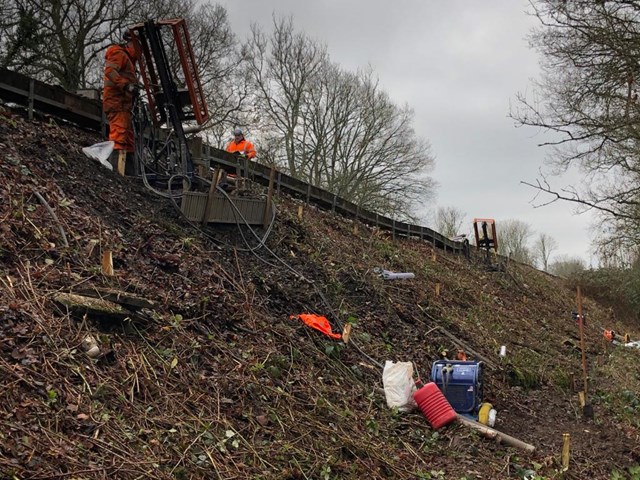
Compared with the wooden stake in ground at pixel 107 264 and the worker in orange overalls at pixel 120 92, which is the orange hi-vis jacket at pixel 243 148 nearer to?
the worker in orange overalls at pixel 120 92

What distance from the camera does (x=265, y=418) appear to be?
17.5 ft

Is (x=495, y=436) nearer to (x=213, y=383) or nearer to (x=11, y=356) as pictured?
(x=213, y=383)

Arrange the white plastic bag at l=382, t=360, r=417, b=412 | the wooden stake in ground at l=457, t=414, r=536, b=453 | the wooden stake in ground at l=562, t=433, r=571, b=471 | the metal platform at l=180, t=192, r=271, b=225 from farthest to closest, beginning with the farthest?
1. the metal platform at l=180, t=192, r=271, b=225
2. the white plastic bag at l=382, t=360, r=417, b=412
3. the wooden stake in ground at l=457, t=414, r=536, b=453
4. the wooden stake in ground at l=562, t=433, r=571, b=471

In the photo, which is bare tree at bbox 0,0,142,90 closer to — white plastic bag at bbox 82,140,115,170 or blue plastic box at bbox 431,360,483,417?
white plastic bag at bbox 82,140,115,170

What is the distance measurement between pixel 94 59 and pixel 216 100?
17.2ft

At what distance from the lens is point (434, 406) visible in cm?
660

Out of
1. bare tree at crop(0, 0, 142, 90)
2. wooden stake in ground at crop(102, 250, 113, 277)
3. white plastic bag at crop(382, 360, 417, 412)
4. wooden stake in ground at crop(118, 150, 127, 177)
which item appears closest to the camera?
wooden stake in ground at crop(102, 250, 113, 277)

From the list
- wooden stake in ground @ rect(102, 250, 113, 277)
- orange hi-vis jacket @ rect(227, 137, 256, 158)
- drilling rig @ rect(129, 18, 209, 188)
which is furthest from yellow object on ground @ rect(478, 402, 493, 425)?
orange hi-vis jacket @ rect(227, 137, 256, 158)

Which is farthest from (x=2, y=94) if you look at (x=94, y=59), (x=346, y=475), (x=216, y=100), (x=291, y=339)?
(x=216, y=100)

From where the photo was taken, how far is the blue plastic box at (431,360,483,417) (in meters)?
7.05

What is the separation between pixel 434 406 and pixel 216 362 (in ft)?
8.16

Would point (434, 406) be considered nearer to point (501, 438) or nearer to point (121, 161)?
point (501, 438)

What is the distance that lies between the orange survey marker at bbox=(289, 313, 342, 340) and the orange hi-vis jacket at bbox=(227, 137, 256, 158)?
21.7 ft

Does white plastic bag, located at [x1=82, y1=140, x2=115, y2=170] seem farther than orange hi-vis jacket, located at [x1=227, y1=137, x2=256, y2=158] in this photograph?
No
